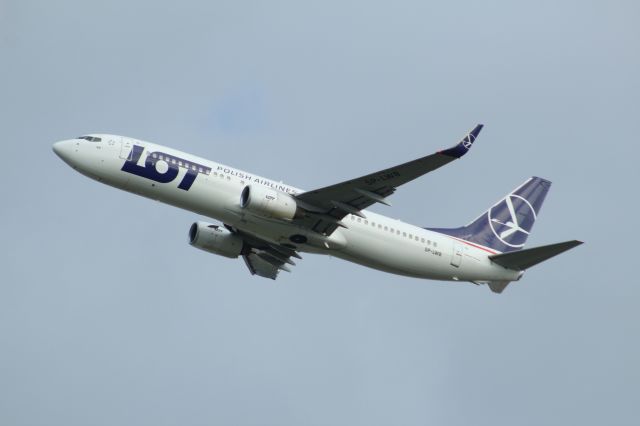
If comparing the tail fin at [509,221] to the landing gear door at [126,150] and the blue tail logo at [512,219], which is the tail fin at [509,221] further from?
the landing gear door at [126,150]

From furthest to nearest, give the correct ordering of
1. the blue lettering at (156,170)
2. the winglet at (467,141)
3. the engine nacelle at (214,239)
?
1. the engine nacelle at (214,239)
2. the blue lettering at (156,170)
3. the winglet at (467,141)

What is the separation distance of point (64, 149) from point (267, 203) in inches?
397

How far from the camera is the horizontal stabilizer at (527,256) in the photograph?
169ft

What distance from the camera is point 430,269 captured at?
5412 cm

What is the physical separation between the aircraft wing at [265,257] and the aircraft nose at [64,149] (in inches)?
424

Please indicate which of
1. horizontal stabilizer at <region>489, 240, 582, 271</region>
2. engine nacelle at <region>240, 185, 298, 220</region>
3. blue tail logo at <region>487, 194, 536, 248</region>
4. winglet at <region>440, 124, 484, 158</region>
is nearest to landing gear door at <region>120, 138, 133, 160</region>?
engine nacelle at <region>240, 185, 298, 220</region>

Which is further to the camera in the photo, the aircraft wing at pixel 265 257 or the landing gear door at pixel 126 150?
the aircraft wing at pixel 265 257

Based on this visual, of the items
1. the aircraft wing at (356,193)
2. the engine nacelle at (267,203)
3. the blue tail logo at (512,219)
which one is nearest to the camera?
the aircraft wing at (356,193)

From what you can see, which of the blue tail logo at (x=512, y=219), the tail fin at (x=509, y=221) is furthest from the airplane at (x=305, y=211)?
the blue tail logo at (x=512, y=219)

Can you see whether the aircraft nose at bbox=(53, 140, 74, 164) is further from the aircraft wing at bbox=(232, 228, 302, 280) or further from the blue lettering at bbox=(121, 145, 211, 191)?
the aircraft wing at bbox=(232, 228, 302, 280)

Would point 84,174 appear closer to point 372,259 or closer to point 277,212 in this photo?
point 277,212

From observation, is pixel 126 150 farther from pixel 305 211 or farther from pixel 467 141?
pixel 467 141

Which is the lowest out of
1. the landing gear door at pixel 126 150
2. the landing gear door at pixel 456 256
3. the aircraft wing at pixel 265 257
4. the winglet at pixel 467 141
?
the aircraft wing at pixel 265 257

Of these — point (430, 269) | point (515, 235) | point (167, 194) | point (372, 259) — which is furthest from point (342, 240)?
point (515, 235)
